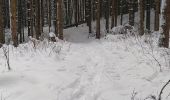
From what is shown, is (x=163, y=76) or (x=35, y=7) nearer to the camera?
(x=163, y=76)

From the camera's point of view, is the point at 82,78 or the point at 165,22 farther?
the point at 165,22

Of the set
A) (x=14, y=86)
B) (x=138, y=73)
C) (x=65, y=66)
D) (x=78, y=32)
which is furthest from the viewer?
(x=78, y=32)

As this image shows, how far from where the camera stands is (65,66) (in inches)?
323

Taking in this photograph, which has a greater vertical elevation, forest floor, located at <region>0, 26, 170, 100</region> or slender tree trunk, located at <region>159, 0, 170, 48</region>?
slender tree trunk, located at <region>159, 0, 170, 48</region>

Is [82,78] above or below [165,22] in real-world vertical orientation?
below

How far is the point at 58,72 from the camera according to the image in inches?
290

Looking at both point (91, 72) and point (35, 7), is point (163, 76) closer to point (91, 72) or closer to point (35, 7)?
point (91, 72)

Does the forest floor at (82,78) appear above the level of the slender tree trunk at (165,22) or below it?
below

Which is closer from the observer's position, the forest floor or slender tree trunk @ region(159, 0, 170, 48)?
the forest floor

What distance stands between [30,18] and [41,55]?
47.7 ft

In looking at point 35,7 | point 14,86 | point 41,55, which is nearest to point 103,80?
point 14,86

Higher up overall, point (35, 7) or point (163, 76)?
point (35, 7)

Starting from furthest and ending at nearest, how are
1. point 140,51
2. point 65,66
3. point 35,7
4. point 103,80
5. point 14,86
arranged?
point 35,7 → point 140,51 → point 65,66 → point 103,80 → point 14,86

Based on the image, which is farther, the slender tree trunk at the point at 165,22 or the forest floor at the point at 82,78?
the slender tree trunk at the point at 165,22
